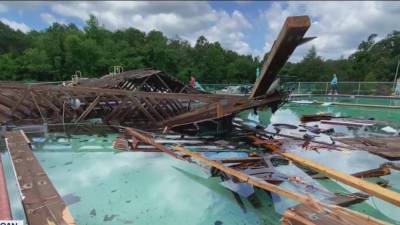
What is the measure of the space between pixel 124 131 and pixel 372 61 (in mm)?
59739

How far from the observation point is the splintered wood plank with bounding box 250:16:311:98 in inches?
209

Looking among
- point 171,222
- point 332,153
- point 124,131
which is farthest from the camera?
point 124,131

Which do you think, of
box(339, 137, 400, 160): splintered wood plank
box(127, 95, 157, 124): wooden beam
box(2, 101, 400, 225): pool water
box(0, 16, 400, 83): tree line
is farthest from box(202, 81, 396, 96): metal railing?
box(0, 16, 400, 83): tree line

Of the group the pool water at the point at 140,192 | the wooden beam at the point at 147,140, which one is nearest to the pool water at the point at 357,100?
the pool water at the point at 140,192

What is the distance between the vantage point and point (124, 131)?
332 inches

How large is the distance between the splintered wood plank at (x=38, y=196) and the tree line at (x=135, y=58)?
117 feet

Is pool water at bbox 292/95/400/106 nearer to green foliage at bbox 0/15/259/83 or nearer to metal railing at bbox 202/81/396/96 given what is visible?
metal railing at bbox 202/81/396/96

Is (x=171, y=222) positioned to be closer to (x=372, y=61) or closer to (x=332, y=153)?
(x=332, y=153)

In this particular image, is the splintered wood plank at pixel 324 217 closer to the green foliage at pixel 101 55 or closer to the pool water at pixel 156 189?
the pool water at pixel 156 189

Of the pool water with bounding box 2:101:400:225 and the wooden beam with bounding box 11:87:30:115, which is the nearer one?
the pool water with bounding box 2:101:400:225

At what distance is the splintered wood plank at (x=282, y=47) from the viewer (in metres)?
5.30

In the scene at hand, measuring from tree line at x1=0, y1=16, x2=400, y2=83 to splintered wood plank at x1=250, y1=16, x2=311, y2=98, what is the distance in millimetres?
33407

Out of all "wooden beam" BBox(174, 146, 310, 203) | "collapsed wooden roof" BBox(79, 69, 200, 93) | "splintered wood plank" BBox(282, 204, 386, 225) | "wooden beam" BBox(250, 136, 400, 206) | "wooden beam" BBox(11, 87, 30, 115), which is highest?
"collapsed wooden roof" BBox(79, 69, 200, 93)

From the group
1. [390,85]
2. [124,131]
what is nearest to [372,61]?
[390,85]
